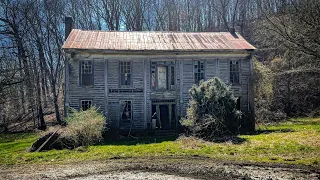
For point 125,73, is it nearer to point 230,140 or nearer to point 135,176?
point 230,140

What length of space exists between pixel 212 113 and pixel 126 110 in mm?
6565

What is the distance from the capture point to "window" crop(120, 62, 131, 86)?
18766 mm

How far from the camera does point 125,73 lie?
18.8 meters

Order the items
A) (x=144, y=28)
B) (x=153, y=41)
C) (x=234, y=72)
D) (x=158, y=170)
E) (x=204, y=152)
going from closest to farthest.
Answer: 1. (x=158, y=170)
2. (x=204, y=152)
3. (x=234, y=72)
4. (x=153, y=41)
5. (x=144, y=28)

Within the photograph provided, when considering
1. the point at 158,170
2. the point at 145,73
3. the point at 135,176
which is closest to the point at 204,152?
the point at 158,170

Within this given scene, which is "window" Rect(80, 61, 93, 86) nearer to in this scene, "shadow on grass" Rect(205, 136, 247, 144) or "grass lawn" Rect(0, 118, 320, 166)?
"grass lawn" Rect(0, 118, 320, 166)

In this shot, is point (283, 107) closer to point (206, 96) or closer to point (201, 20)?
point (206, 96)

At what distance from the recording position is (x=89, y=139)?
45.2 feet

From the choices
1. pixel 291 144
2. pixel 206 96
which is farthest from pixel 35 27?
pixel 291 144

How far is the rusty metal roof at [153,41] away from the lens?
18516mm

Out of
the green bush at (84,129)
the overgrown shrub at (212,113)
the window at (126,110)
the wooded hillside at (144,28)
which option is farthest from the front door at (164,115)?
the wooded hillside at (144,28)

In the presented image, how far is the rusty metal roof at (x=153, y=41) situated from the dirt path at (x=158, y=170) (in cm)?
960

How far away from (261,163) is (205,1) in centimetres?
3654

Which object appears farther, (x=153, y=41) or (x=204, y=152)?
(x=153, y=41)
